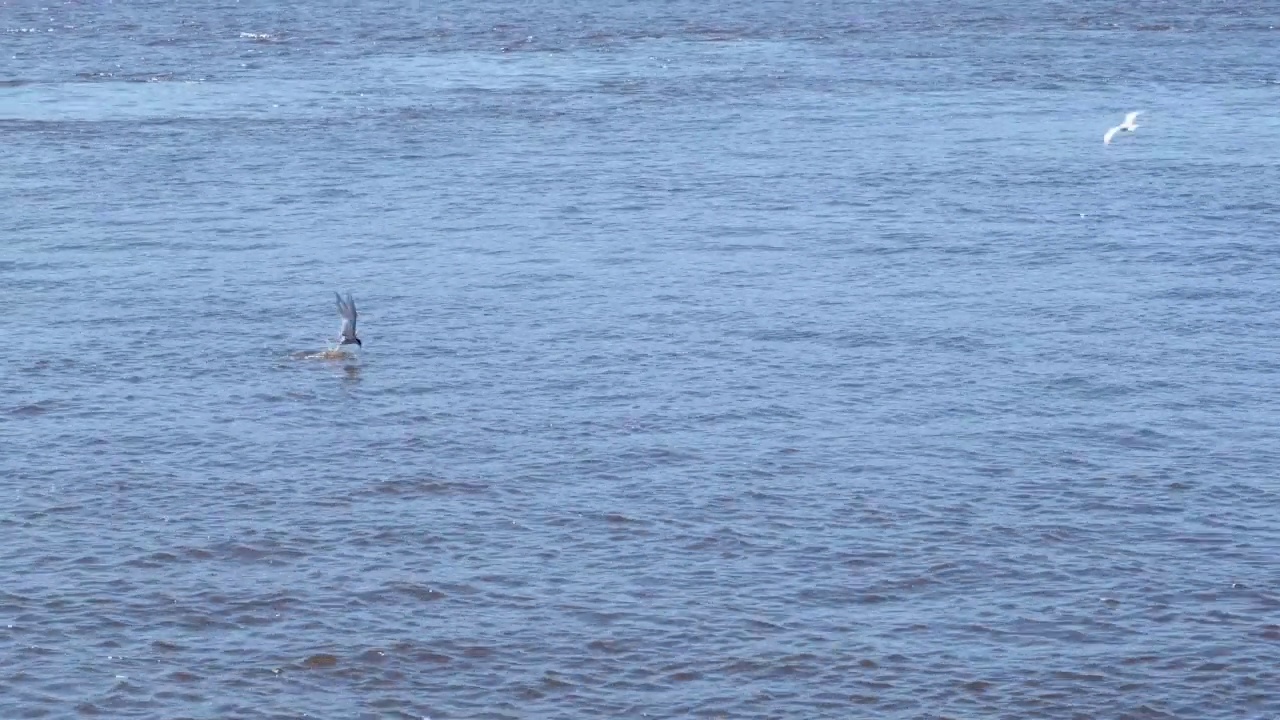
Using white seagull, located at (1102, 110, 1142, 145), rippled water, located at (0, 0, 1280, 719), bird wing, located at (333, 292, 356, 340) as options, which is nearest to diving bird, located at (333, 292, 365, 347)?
bird wing, located at (333, 292, 356, 340)

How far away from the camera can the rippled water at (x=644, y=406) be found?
998 inches

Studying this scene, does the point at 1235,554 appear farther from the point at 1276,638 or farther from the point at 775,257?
the point at 775,257

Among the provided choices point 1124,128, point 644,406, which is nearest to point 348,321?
point 644,406

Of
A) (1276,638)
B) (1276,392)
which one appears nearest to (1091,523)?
(1276,638)

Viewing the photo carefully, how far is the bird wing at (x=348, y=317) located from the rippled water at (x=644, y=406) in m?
0.82

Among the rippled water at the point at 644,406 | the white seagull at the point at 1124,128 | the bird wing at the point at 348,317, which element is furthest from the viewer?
the white seagull at the point at 1124,128

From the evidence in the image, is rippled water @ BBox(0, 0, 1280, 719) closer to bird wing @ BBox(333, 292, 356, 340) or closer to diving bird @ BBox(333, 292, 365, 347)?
diving bird @ BBox(333, 292, 365, 347)

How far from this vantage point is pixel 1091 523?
97.6 feet

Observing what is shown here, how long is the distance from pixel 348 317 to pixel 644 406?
6.32m

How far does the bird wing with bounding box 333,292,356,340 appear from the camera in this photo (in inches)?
1454

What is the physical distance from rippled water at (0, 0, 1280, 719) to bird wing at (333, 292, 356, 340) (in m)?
0.82

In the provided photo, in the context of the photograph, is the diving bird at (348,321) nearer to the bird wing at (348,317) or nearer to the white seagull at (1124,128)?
the bird wing at (348,317)

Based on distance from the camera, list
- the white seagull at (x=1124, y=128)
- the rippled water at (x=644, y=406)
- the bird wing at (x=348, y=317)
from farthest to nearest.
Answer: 1. the white seagull at (x=1124, y=128)
2. the bird wing at (x=348, y=317)
3. the rippled water at (x=644, y=406)

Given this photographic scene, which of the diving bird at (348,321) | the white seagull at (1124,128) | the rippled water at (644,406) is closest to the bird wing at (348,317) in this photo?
the diving bird at (348,321)
